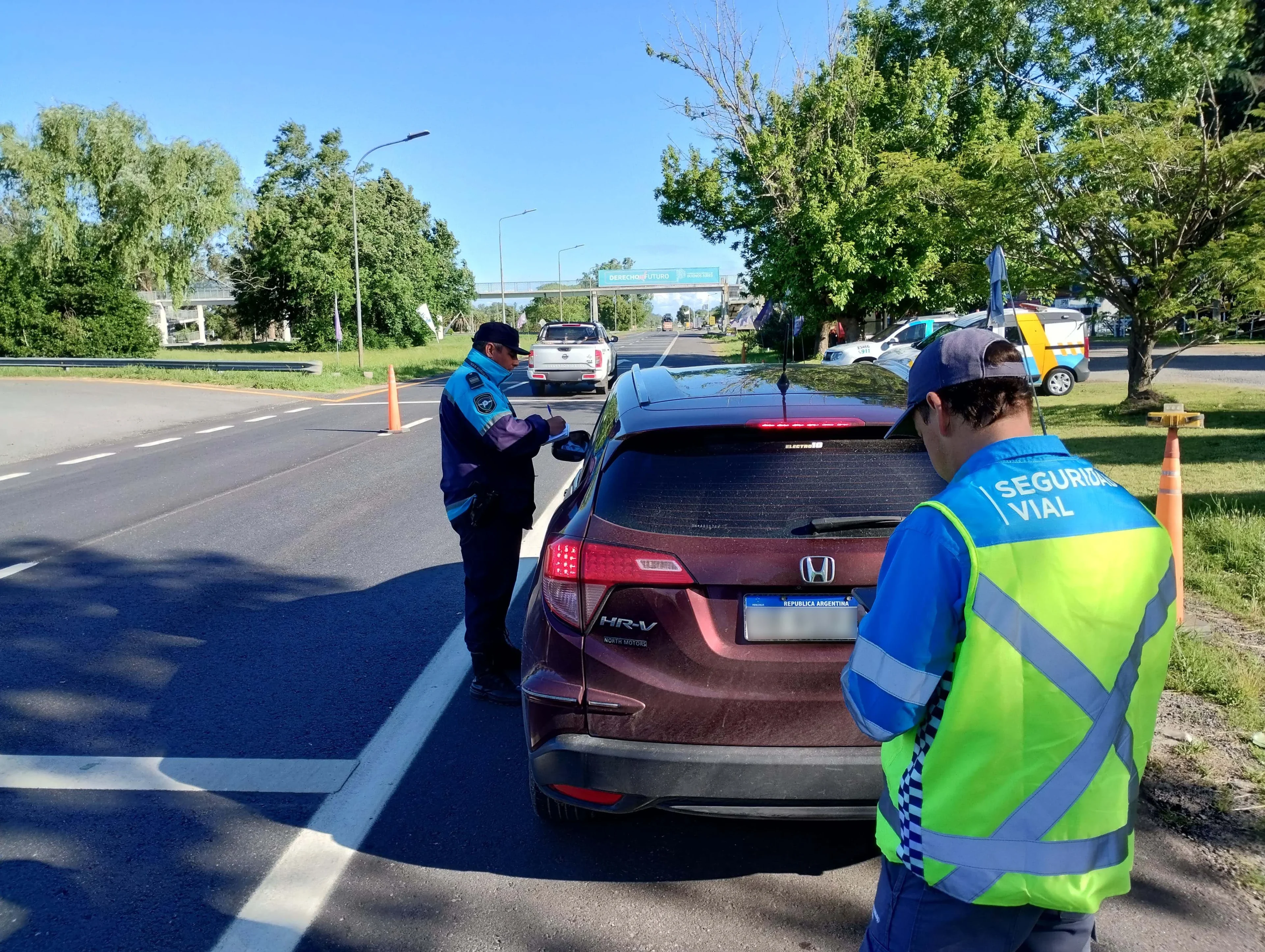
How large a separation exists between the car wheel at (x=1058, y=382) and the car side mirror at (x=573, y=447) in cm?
1913

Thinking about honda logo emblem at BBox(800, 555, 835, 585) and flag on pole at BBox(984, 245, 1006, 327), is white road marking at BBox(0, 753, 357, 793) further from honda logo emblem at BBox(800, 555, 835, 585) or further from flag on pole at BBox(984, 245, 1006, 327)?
flag on pole at BBox(984, 245, 1006, 327)

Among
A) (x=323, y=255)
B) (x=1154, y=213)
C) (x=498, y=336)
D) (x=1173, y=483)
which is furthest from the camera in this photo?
(x=323, y=255)

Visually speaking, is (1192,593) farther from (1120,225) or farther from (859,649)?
(1120,225)

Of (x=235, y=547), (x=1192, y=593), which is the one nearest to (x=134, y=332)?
(x=235, y=547)

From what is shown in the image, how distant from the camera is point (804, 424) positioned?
3.28m

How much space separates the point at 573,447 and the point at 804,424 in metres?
2.01

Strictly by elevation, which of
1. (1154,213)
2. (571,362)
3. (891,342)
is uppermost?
(1154,213)

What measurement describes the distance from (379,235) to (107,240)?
15.9m

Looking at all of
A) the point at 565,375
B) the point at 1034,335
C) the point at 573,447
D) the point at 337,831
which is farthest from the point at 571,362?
the point at 337,831

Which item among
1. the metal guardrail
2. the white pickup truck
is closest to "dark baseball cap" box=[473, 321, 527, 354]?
the white pickup truck

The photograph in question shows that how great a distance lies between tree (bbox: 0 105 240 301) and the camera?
40.1 metres

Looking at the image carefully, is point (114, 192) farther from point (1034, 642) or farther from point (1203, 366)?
point (1034, 642)

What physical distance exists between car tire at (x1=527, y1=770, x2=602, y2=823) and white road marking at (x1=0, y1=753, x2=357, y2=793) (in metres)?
0.94

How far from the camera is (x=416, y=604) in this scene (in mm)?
6594
